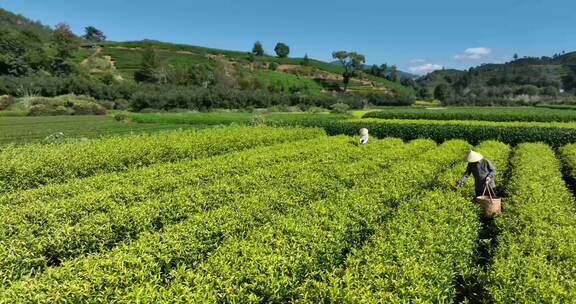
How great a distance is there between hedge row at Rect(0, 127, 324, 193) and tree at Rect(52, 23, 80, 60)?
8617cm

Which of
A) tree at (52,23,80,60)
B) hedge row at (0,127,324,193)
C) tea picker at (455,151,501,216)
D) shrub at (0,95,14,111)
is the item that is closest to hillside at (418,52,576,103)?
hedge row at (0,127,324,193)

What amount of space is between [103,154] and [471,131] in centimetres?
2446

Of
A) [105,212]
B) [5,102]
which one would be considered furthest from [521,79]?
[105,212]

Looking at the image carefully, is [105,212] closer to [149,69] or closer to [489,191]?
[489,191]

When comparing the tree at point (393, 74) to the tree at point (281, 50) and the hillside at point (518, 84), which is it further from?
the tree at point (281, 50)

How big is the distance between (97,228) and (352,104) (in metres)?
70.0

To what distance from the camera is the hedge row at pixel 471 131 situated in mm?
23391

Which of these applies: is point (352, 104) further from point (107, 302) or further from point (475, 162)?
point (107, 302)

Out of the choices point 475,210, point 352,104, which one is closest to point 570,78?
point 352,104

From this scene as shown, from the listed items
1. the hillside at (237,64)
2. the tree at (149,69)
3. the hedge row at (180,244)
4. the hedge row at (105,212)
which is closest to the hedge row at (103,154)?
the hedge row at (105,212)

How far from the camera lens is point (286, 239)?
579cm

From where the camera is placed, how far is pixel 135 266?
5.15 metres

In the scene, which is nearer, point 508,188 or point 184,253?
point 184,253

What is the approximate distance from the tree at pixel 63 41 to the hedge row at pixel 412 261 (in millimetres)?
101581
